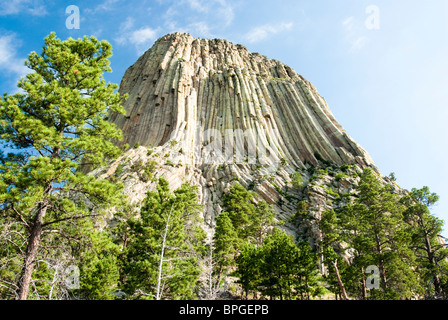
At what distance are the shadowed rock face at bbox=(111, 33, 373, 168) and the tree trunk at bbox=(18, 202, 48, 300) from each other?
47371 mm

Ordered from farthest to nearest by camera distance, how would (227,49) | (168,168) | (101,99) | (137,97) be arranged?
(227,49) → (137,97) → (168,168) → (101,99)

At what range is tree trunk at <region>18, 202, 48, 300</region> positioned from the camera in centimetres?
882

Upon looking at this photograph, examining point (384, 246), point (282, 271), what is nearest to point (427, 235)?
point (384, 246)

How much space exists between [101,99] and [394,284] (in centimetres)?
2440

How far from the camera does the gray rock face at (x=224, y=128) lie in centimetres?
5041

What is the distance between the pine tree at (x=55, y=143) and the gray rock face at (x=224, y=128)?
29.1m

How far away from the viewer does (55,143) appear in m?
10.6

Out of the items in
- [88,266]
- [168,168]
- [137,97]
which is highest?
[137,97]

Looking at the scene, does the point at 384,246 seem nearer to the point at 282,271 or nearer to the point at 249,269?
the point at 282,271

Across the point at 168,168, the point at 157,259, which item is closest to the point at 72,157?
the point at 157,259

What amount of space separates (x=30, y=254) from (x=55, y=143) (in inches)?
158

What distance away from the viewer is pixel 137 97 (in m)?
77.0

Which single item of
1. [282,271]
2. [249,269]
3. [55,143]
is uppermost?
[55,143]
